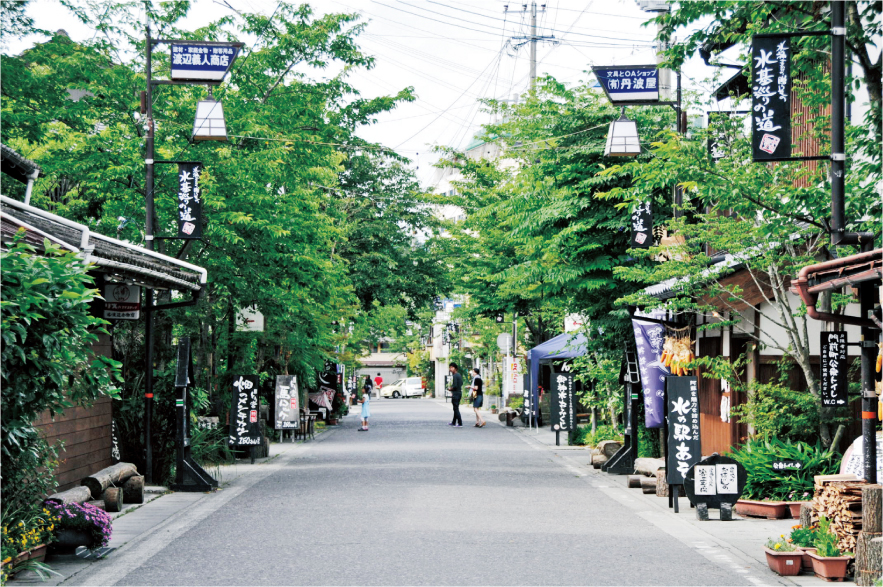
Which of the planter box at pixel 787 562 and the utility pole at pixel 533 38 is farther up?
the utility pole at pixel 533 38

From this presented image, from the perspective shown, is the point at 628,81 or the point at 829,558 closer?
the point at 829,558

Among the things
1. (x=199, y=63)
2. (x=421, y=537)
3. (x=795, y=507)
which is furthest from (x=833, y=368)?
(x=199, y=63)

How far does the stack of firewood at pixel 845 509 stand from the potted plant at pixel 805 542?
0.21 m

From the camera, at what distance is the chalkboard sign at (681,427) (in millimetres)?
13781

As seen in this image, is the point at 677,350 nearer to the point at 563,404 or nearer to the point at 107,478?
the point at 563,404

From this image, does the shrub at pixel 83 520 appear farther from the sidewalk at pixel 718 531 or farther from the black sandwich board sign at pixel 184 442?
the sidewalk at pixel 718 531

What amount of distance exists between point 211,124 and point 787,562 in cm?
1207

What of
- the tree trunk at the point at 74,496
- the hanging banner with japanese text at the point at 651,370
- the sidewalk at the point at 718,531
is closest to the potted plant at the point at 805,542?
the sidewalk at the point at 718,531

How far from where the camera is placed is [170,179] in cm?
1912

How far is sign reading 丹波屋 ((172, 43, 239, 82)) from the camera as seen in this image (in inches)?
668

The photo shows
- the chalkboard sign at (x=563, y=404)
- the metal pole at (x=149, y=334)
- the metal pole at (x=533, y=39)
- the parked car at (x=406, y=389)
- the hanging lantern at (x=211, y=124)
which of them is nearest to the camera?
the metal pole at (x=149, y=334)

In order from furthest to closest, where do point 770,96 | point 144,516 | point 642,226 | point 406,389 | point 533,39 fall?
point 406,389, point 533,39, point 642,226, point 144,516, point 770,96

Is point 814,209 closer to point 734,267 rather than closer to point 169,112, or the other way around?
point 734,267

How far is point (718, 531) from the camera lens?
1184 cm
